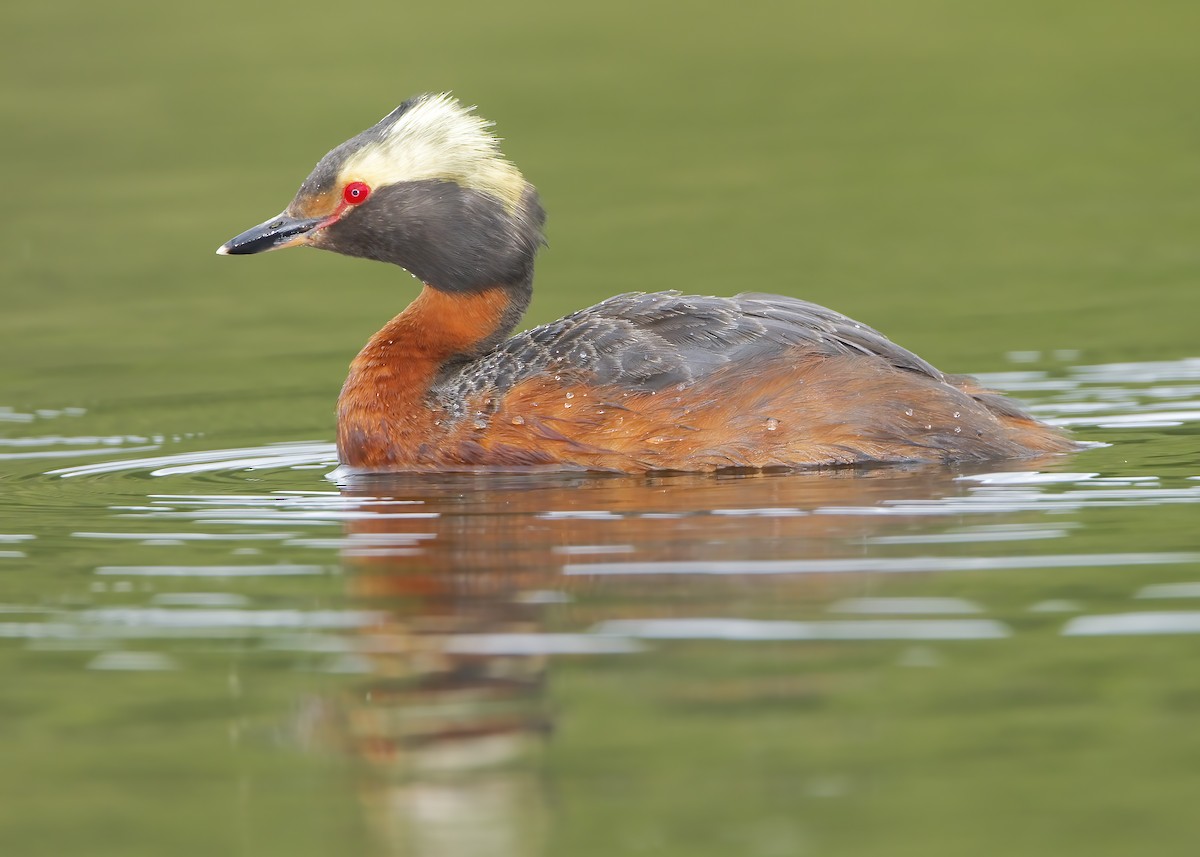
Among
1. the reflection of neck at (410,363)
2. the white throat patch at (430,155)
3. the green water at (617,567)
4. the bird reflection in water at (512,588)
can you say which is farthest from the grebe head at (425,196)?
the bird reflection in water at (512,588)

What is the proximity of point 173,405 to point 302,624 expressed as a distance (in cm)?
598

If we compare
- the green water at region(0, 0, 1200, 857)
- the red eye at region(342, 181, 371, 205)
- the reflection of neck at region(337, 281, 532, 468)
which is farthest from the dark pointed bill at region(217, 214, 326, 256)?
the green water at region(0, 0, 1200, 857)

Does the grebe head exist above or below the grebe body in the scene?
above

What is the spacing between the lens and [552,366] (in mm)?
10109

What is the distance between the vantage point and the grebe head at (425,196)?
10945 mm

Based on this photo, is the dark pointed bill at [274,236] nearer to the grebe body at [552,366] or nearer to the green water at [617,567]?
the grebe body at [552,366]

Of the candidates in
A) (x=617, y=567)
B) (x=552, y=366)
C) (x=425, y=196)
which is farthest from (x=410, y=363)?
(x=617, y=567)

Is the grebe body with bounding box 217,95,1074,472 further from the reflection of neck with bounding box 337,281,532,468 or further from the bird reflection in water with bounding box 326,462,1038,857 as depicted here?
the bird reflection in water with bounding box 326,462,1038,857

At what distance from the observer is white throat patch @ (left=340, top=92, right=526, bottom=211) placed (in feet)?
35.9

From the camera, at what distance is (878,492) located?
359 inches

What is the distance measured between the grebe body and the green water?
12.7 inches

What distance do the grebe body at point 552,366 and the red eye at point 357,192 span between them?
0.01 m

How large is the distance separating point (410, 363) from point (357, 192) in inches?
38.3

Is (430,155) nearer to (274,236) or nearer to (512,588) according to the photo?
(274,236)
